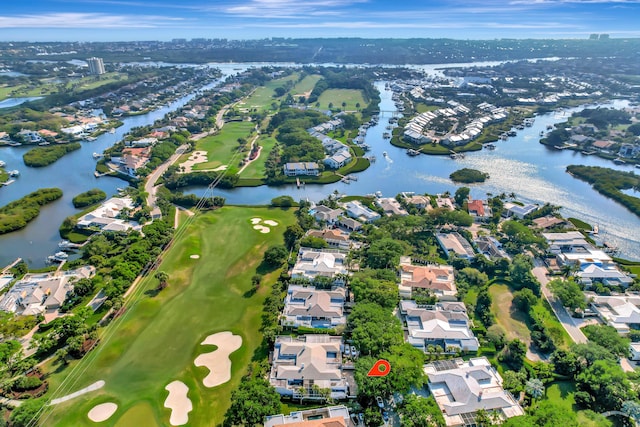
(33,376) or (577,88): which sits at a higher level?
(577,88)

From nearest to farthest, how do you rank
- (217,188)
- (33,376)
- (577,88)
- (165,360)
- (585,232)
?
(33,376), (165,360), (585,232), (217,188), (577,88)

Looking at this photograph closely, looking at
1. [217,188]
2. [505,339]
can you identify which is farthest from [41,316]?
[505,339]

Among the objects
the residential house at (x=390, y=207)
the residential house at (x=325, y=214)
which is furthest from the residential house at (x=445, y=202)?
the residential house at (x=325, y=214)

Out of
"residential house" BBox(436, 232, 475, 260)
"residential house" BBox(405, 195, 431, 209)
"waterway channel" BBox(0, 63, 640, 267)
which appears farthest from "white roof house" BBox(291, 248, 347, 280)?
"waterway channel" BBox(0, 63, 640, 267)

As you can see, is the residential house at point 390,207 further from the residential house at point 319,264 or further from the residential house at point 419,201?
the residential house at point 319,264

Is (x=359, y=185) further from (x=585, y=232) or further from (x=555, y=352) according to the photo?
(x=555, y=352)

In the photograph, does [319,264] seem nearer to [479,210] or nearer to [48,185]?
[479,210]

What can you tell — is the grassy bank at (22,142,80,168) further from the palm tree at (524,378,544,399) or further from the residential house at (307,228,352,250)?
the palm tree at (524,378,544,399)
